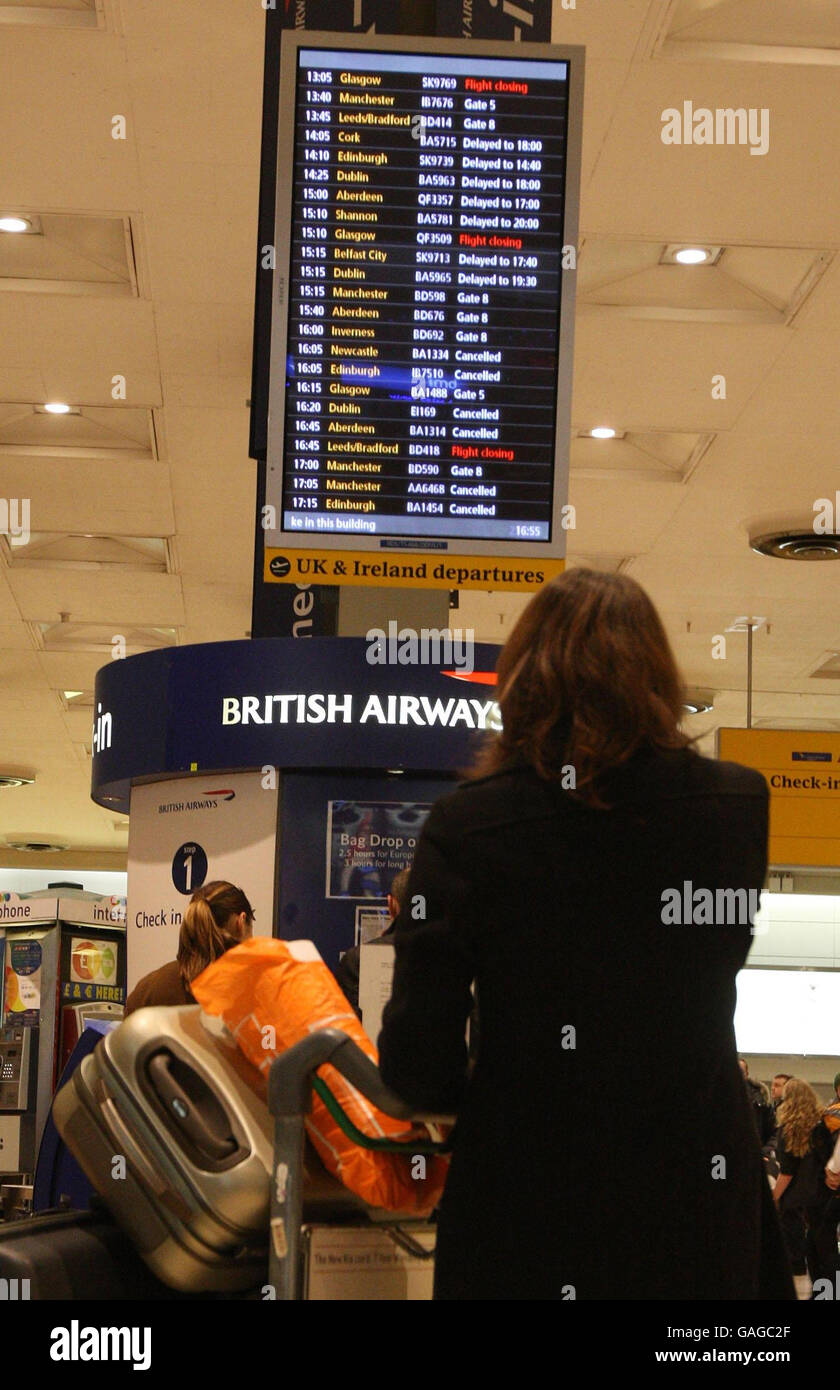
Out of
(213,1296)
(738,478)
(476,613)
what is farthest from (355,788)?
(476,613)

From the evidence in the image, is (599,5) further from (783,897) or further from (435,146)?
(783,897)

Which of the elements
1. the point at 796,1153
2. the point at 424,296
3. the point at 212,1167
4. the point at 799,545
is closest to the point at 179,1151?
the point at 212,1167

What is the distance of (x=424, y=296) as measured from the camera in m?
3.67

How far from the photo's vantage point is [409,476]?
3.57 meters

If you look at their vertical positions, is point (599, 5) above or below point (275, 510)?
above

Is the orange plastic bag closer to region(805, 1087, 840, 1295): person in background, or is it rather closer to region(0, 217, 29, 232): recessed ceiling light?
region(0, 217, 29, 232): recessed ceiling light

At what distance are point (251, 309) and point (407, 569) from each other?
381cm

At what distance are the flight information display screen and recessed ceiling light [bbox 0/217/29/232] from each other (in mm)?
2852

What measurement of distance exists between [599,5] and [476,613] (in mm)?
7055

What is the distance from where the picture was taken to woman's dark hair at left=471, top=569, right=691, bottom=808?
1852 millimetres

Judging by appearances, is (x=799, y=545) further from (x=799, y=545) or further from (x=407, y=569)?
(x=407, y=569)

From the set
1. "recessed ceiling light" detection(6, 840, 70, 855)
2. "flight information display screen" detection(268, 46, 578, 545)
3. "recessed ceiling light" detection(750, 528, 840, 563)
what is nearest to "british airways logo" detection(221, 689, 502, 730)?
"flight information display screen" detection(268, 46, 578, 545)

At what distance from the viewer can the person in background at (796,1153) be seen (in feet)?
29.7

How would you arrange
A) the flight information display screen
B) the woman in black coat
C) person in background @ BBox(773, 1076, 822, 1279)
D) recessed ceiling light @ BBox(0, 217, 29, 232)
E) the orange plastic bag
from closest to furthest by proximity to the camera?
1. the woman in black coat
2. the orange plastic bag
3. the flight information display screen
4. recessed ceiling light @ BBox(0, 217, 29, 232)
5. person in background @ BBox(773, 1076, 822, 1279)
